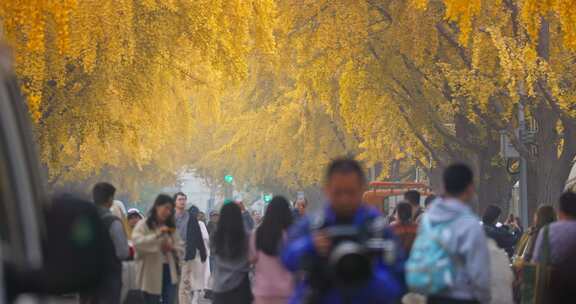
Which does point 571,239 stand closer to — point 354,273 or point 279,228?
point 279,228

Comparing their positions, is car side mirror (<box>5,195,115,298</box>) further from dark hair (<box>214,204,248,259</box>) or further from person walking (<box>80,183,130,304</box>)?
dark hair (<box>214,204,248,259</box>)

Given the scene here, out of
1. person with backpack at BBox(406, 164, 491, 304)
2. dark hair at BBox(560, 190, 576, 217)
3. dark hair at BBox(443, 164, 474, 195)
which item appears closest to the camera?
person with backpack at BBox(406, 164, 491, 304)

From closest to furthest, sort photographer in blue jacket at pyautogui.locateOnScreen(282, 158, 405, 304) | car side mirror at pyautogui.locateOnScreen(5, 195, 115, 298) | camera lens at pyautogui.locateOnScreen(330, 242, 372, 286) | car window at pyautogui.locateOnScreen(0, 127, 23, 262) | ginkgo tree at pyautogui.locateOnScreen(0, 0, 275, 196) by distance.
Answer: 1. car side mirror at pyautogui.locateOnScreen(5, 195, 115, 298)
2. car window at pyautogui.locateOnScreen(0, 127, 23, 262)
3. camera lens at pyautogui.locateOnScreen(330, 242, 372, 286)
4. photographer in blue jacket at pyautogui.locateOnScreen(282, 158, 405, 304)
5. ginkgo tree at pyautogui.locateOnScreen(0, 0, 275, 196)

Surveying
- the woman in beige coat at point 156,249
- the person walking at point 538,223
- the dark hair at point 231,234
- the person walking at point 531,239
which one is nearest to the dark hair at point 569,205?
the person walking at point 531,239

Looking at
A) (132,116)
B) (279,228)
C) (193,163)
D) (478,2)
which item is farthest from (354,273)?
(193,163)

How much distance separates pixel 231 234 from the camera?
13227 mm

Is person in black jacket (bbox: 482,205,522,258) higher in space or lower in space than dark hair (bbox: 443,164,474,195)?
lower

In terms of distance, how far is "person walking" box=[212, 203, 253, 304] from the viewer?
13.1 meters

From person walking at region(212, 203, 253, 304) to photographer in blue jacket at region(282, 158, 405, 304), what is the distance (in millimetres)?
6476

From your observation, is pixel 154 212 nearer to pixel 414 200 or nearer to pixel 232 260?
pixel 232 260

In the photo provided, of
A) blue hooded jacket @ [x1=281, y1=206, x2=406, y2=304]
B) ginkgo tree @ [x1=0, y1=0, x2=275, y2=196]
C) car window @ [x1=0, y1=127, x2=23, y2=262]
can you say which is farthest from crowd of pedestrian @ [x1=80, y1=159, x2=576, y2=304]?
ginkgo tree @ [x1=0, y1=0, x2=275, y2=196]

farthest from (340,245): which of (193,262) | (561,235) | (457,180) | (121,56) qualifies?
(121,56)

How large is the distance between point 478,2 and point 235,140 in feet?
116

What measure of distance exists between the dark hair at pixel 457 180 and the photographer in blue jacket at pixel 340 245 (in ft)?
4.49
